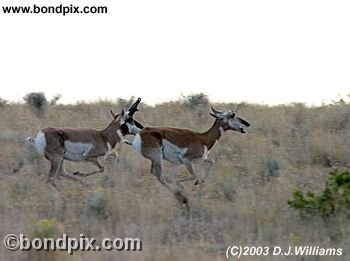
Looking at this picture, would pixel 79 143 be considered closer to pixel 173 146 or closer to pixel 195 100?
pixel 173 146

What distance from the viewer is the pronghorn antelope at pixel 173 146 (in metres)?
15.5

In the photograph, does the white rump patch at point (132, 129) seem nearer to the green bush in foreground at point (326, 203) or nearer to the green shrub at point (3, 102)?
the green bush in foreground at point (326, 203)

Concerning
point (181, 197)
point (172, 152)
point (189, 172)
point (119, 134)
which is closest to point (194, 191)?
point (189, 172)

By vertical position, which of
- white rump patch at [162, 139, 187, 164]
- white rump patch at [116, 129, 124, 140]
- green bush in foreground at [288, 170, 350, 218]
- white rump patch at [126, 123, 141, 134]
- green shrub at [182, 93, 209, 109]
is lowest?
green bush in foreground at [288, 170, 350, 218]

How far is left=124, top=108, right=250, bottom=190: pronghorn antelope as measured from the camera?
15.5m

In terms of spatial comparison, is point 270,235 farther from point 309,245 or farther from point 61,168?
point 61,168

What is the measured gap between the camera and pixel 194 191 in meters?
15.2

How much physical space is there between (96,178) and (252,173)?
2.77m

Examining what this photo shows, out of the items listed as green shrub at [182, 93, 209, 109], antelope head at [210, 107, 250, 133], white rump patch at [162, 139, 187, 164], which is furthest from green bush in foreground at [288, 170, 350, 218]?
green shrub at [182, 93, 209, 109]

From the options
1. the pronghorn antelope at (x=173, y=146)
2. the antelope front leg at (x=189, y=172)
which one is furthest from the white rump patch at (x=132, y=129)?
the antelope front leg at (x=189, y=172)

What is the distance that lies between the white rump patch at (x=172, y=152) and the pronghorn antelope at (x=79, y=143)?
107 cm

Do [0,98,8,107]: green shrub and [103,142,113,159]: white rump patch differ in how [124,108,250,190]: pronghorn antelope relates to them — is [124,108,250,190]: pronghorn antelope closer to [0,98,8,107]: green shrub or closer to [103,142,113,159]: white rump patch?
[103,142,113,159]: white rump patch

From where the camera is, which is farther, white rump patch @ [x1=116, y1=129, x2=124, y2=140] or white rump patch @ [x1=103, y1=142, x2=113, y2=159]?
white rump patch @ [x1=116, y1=129, x2=124, y2=140]

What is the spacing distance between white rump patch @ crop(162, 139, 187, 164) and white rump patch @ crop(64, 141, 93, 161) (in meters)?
1.32
